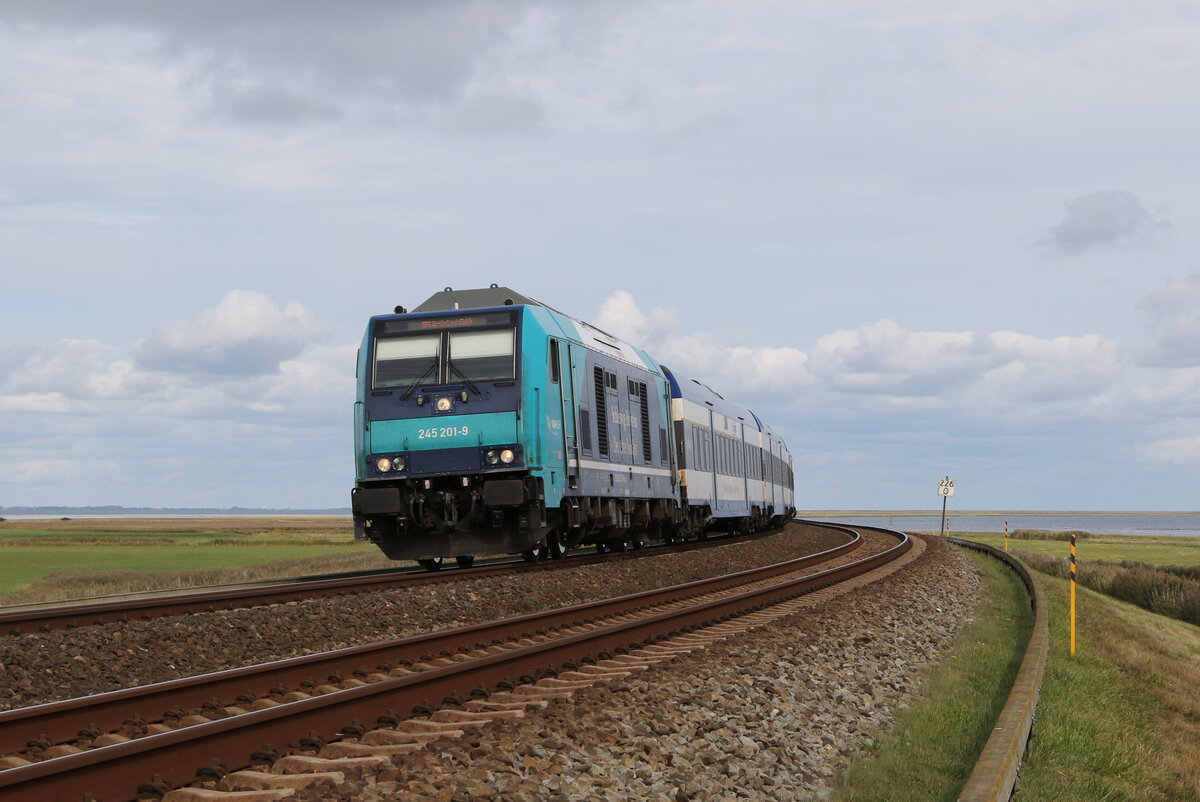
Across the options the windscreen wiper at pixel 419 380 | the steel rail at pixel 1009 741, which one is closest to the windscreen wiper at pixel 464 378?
the windscreen wiper at pixel 419 380

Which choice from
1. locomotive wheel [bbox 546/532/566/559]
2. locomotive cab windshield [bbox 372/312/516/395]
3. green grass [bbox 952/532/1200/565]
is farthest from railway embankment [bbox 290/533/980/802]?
green grass [bbox 952/532/1200/565]

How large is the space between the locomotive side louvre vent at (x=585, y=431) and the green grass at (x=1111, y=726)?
8.13m

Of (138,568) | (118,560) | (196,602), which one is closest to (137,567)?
(138,568)

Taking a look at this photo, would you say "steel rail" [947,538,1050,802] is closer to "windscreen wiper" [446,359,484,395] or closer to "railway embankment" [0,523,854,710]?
"railway embankment" [0,523,854,710]

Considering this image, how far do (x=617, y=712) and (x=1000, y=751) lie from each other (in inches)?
92.6

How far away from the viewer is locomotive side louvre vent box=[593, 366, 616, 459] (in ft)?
72.4

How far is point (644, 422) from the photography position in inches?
1008

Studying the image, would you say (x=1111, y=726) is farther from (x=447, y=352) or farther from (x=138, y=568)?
(x=138, y=568)

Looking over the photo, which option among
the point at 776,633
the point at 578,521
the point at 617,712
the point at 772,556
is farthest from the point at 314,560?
the point at 617,712

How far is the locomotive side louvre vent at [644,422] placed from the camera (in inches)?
1001

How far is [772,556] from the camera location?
29.7 metres

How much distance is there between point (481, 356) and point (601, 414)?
3.75m

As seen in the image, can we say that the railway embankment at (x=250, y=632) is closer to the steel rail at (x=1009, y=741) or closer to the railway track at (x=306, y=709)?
the railway track at (x=306, y=709)

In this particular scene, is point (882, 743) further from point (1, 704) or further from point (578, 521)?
point (578, 521)
